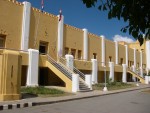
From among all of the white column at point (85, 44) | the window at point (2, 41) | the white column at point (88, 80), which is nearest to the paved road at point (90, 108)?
the white column at point (88, 80)

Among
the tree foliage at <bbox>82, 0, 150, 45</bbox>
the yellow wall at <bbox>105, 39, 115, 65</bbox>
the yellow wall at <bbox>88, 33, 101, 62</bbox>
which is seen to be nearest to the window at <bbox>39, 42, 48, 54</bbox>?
the yellow wall at <bbox>88, 33, 101, 62</bbox>

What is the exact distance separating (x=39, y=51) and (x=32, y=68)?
5.20 meters

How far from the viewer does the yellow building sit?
17.2 meters

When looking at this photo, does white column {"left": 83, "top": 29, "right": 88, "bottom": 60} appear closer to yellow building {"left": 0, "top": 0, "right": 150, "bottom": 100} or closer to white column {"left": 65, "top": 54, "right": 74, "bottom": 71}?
yellow building {"left": 0, "top": 0, "right": 150, "bottom": 100}

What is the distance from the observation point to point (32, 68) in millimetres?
25406

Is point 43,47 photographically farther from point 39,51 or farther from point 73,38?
point 73,38

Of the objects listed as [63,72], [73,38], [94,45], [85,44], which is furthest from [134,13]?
[94,45]

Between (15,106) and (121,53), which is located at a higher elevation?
(121,53)

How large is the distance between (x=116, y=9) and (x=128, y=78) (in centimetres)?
5314

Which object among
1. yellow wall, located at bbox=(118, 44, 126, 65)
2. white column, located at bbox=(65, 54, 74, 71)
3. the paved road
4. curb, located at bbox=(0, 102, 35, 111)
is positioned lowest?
the paved road

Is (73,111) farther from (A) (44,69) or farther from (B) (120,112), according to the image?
(A) (44,69)

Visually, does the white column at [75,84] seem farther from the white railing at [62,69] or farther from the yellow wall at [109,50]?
the yellow wall at [109,50]

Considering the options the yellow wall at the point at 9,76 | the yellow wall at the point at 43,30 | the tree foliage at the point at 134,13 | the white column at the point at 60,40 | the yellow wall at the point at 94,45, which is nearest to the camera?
the tree foliage at the point at 134,13

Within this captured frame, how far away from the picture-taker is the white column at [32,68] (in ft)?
82.0
